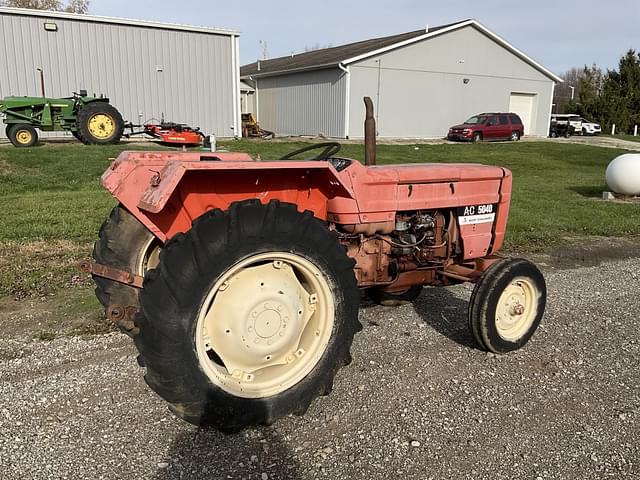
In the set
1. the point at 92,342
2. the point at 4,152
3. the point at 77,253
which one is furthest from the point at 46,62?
the point at 92,342

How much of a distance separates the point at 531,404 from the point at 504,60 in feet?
98.5

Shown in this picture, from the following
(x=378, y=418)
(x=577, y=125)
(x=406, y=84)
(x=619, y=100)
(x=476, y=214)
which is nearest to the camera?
(x=378, y=418)

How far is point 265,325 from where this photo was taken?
2.80 m

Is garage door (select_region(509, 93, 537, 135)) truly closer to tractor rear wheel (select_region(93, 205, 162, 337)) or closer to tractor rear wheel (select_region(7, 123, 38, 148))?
tractor rear wheel (select_region(7, 123, 38, 148))

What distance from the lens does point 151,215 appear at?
9.22ft

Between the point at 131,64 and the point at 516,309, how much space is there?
19.5 m

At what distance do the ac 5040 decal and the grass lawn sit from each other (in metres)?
3.16

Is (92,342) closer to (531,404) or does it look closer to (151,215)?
(151,215)

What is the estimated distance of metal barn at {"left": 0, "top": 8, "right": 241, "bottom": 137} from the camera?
18.5 metres

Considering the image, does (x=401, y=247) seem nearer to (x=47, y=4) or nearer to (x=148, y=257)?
(x=148, y=257)

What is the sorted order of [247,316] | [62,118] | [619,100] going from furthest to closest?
[619,100]
[62,118]
[247,316]

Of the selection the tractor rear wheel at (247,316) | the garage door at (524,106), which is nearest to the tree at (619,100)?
the garage door at (524,106)

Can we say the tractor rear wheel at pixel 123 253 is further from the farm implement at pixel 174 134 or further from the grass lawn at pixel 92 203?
the farm implement at pixel 174 134

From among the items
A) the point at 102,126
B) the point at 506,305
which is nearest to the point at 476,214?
the point at 506,305
